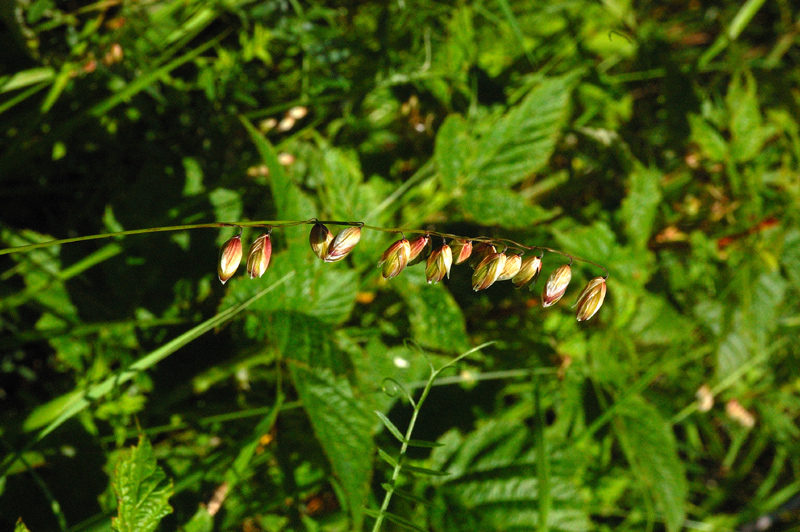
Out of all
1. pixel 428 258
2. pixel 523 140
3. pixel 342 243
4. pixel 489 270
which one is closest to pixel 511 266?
pixel 489 270

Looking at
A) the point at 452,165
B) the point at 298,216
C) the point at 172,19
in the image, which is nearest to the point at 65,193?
the point at 172,19

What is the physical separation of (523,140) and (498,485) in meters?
1.00

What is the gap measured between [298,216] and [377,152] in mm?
678

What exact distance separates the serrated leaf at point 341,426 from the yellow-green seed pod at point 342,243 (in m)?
0.36

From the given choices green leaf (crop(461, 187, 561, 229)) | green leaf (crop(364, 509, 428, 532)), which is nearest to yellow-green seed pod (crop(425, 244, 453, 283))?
green leaf (crop(364, 509, 428, 532))

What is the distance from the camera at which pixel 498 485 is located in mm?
1638

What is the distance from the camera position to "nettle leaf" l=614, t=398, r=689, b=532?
5.64ft

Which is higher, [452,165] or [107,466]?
[452,165]

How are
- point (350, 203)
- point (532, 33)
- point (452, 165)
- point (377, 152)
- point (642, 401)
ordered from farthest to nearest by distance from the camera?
point (532, 33) → point (377, 152) → point (642, 401) → point (452, 165) → point (350, 203)

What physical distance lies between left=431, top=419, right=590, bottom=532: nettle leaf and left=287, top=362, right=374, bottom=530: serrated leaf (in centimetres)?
46

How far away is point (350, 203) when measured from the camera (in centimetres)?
155

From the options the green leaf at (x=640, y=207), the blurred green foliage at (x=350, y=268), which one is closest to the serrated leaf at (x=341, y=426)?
the blurred green foliage at (x=350, y=268)

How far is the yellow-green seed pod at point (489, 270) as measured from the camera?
42.8 inches

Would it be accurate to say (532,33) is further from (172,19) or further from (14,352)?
(14,352)
